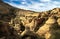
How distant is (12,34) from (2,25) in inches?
144

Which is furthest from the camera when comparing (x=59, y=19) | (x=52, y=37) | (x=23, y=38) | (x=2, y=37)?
(x=59, y=19)

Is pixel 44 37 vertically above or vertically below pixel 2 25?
below

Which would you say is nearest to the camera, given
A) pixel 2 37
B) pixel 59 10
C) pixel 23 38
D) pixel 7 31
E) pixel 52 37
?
pixel 2 37

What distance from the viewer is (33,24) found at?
7938 cm

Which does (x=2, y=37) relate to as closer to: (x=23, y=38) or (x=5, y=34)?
(x=5, y=34)

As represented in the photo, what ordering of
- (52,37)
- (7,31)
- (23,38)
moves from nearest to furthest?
(7,31), (23,38), (52,37)

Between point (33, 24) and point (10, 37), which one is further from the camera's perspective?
point (33, 24)

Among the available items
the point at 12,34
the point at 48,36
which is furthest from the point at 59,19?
the point at 12,34

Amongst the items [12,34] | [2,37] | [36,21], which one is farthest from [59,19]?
[2,37]

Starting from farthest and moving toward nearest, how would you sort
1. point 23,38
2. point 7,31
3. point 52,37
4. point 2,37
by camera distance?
point 52,37, point 23,38, point 7,31, point 2,37

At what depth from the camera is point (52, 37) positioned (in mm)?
54031

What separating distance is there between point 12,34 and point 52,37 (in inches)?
591

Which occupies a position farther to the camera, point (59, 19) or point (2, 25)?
point (59, 19)

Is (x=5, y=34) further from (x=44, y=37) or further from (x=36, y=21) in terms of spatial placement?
(x=36, y=21)
